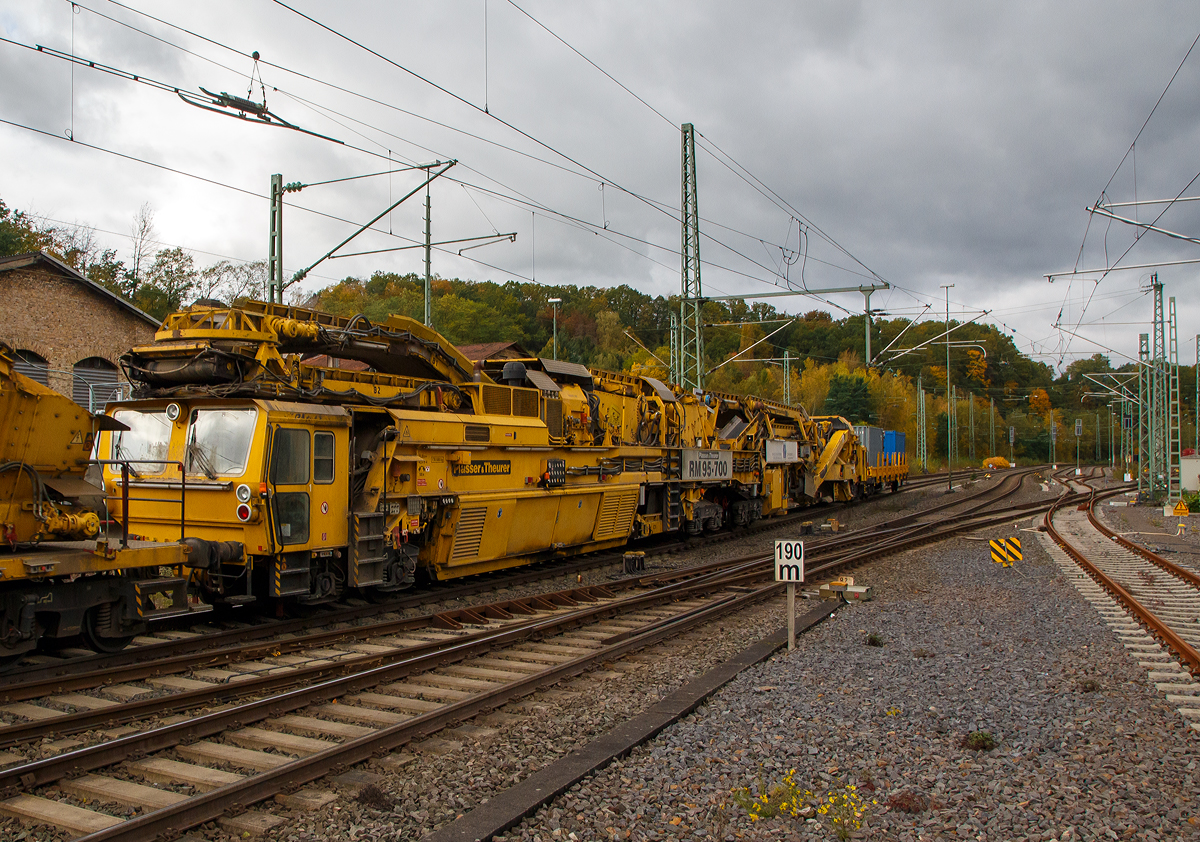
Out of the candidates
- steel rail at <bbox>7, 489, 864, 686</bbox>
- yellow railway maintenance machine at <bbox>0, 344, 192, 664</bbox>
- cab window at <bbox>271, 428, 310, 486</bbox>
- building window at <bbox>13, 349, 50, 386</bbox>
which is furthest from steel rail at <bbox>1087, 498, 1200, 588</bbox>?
building window at <bbox>13, 349, 50, 386</bbox>

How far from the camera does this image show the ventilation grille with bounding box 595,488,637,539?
15656 mm

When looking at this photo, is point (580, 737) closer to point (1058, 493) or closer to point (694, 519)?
point (694, 519)

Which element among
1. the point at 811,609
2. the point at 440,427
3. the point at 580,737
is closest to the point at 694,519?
the point at 811,609

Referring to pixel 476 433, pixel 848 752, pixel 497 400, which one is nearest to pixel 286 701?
pixel 848 752

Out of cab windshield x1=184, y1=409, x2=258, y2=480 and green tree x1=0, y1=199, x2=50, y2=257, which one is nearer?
cab windshield x1=184, y1=409, x2=258, y2=480

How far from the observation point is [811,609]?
1118cm

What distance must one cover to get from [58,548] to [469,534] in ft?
18.5

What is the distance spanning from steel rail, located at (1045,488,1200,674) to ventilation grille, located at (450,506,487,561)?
878 centimetres

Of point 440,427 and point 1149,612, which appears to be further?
point 440,427

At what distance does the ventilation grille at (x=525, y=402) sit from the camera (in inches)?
530

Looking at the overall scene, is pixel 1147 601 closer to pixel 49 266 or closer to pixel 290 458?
pixel 290 458

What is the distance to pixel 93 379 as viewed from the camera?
2198cm

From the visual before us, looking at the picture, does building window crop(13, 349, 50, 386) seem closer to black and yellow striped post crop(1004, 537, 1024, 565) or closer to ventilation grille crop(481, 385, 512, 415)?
ventilation grille crop(481, 385, 512, 415)

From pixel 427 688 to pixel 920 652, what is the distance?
519 cm
